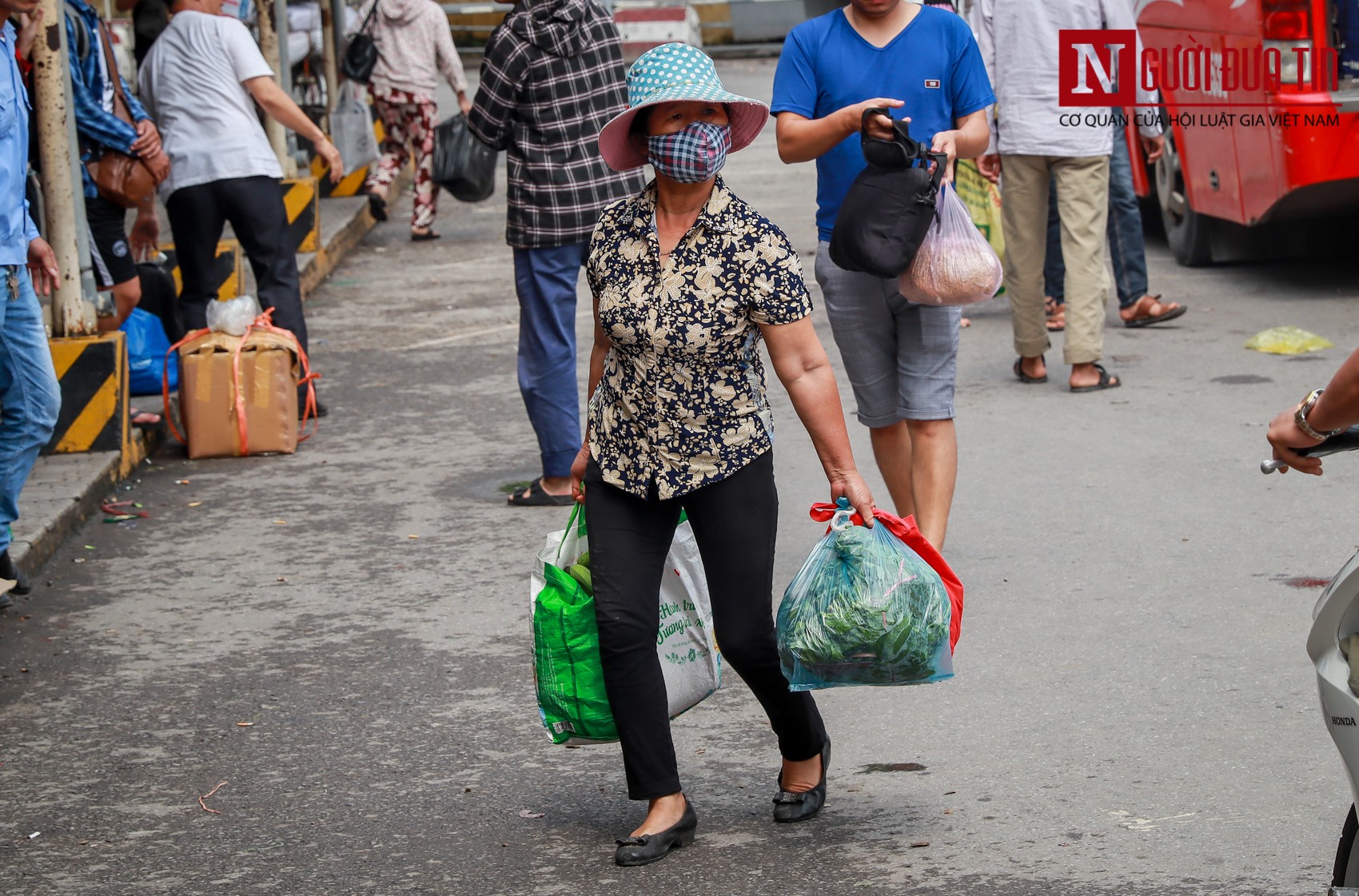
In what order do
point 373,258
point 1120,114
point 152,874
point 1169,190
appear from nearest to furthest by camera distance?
point 152,874 < point 1120,114 < point 1169,190 < point 373,258

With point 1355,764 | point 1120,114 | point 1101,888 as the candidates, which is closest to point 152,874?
point 1101,888

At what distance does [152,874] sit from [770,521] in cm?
154

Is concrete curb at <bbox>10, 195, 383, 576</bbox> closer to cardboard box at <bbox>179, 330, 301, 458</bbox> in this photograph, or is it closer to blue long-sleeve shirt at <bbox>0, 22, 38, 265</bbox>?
cardboard box at <bbox>179, 330, 301, 458</bbox>

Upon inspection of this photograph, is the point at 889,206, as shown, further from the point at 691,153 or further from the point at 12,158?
the point at 12,158

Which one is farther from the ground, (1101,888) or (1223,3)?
(1223,3)

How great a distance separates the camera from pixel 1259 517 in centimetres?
614

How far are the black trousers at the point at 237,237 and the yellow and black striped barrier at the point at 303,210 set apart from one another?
3.79 meters

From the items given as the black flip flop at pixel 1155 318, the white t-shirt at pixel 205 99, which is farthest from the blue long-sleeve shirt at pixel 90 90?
the black flip flop at pixel 1155 318

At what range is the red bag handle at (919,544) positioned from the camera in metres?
3.79

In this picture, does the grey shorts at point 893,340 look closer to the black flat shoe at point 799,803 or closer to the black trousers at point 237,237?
the black flat shoe at point 799,803

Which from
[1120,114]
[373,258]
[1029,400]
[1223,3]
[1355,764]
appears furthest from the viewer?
[373,258]

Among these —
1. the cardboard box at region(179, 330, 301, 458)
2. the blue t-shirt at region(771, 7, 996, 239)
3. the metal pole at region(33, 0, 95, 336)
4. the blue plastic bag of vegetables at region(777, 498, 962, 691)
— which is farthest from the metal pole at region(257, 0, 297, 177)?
the blue plastic bag of vegetables at region(777, 498, 962, 691)

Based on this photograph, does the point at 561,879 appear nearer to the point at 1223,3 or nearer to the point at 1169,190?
the point at 1223,3

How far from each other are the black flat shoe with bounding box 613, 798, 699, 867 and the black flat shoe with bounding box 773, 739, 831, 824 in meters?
0.23
